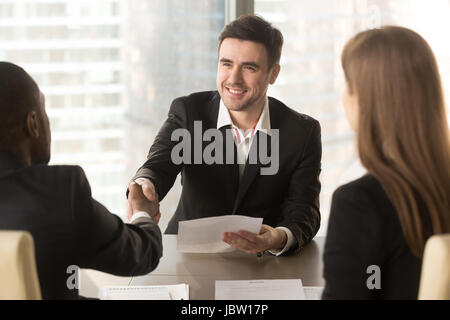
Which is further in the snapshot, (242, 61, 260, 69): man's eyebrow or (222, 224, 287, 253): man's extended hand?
(242, 61, 260, 69): man's eyebrow

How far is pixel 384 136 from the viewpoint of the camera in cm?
123

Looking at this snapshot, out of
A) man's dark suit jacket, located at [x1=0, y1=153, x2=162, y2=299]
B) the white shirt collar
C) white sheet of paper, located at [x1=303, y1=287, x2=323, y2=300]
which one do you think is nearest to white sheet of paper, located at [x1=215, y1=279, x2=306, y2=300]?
white sheet of paper, located at [x1=303, y1=287, x2=323, y2=300]

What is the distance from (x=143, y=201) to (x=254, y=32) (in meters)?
1.03

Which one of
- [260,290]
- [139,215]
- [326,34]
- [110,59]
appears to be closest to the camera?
[260,290]

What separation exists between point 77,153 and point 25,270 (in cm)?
328

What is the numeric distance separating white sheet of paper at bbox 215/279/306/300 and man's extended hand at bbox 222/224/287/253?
0.58 feet

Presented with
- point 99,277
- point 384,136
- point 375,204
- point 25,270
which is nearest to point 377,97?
point 384,136

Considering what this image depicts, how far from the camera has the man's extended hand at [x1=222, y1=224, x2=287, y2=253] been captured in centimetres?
182

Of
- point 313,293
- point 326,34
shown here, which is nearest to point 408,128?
point 313,293

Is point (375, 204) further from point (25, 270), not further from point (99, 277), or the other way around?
point (99, 277)

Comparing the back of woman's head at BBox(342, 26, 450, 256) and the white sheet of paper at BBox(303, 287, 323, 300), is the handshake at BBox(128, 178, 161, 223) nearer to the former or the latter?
the white sheet of paper at BBox(303, 287, 323, 300)

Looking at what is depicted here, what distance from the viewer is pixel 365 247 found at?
1202 mm

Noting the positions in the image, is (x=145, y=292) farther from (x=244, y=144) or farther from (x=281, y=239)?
(x=244, y=144)

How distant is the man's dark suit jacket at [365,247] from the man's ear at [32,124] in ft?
2.49
